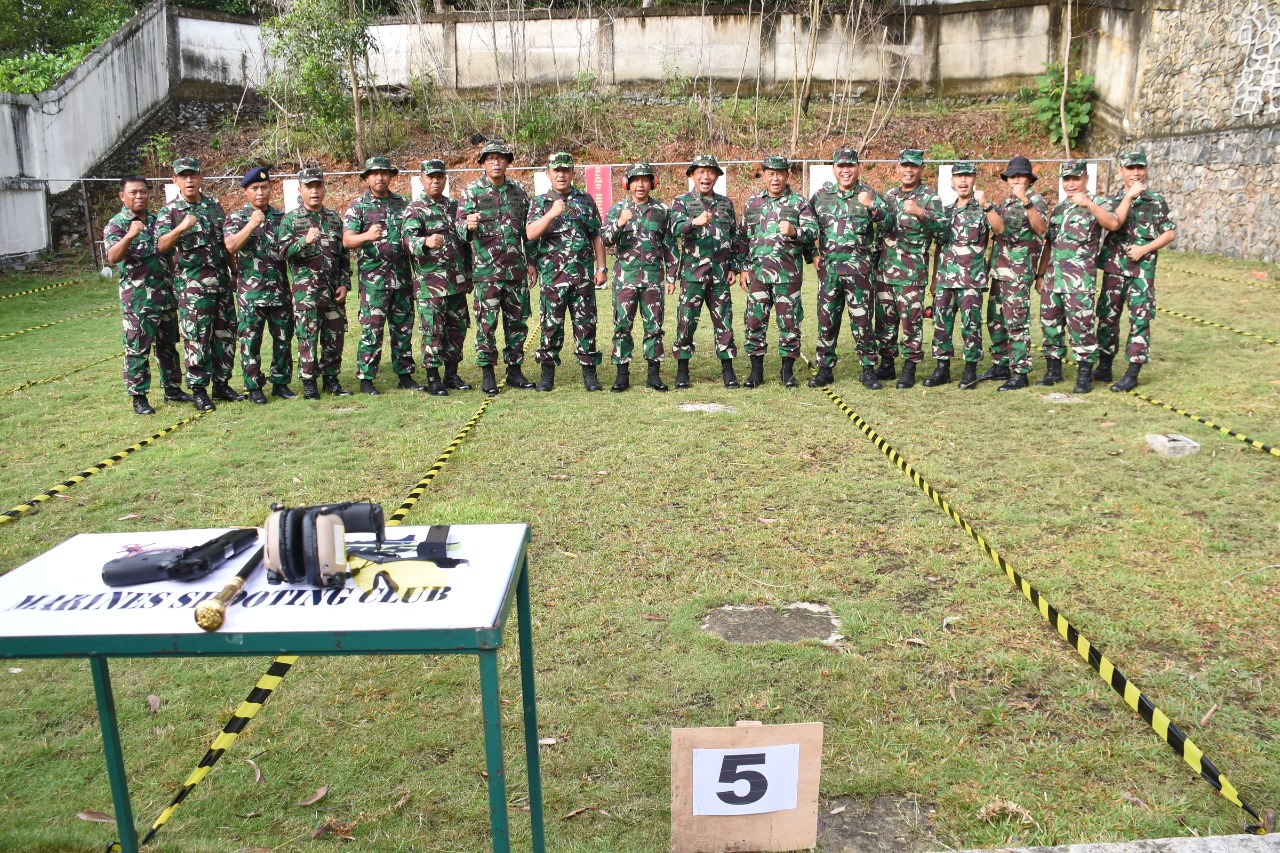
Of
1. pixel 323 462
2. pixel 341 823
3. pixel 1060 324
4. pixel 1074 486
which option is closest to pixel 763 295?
pixel 1060 324

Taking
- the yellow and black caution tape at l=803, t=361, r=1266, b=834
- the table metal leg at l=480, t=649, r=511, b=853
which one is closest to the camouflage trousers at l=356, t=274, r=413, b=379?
the yellow and black caution tape at l=803, t=361, r=1266, b=834

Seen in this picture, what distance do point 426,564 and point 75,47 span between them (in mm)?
21775

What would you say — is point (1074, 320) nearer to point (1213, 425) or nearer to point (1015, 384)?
point (1015, 384)

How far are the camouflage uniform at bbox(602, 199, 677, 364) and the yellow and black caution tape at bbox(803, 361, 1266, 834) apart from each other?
324cm

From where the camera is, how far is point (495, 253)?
7867mm

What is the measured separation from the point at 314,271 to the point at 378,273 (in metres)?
0.49

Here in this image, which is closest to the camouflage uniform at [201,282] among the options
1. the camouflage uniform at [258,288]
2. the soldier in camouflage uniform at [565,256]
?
the camouflage uniform at [258,288]

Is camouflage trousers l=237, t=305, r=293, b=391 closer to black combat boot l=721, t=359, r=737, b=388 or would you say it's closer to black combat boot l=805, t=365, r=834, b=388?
black combat boot l=721, t=359, r=737, b=388

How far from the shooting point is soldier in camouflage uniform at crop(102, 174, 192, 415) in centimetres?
717

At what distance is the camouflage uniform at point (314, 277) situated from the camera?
7.71 metres

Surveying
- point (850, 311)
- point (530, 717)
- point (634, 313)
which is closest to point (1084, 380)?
point (850, 311)

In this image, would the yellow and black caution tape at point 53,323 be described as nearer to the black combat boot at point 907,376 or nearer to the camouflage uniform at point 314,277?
the camouflage uniform at point 314,277

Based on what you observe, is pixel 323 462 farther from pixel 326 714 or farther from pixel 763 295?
pixel 763 295

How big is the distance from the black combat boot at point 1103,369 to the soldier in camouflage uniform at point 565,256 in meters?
4.04
